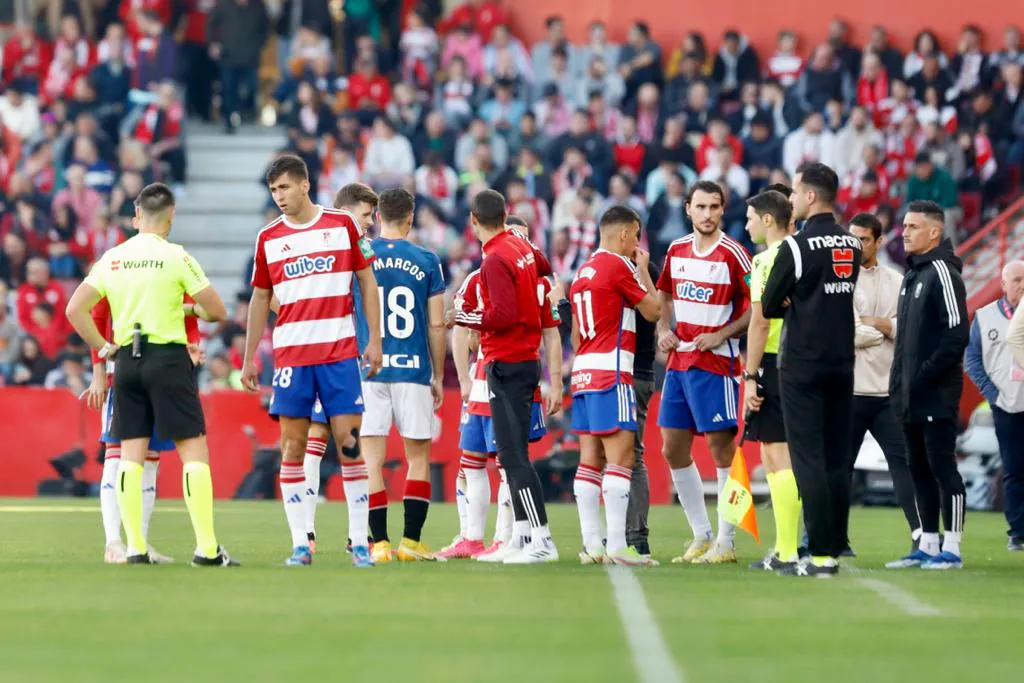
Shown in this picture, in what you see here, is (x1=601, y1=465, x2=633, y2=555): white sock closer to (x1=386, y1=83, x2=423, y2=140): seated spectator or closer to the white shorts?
the white shorts

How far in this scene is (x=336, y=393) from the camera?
10.8 metres

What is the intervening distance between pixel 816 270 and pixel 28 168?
724 inches

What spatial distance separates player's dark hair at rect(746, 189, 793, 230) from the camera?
36.6 ft

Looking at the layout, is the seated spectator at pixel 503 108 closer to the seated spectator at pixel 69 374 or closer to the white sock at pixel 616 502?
the seated spectator at pixel 69 374

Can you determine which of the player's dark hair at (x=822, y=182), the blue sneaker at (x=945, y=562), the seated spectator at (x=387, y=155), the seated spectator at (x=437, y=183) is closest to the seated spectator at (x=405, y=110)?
the seated spectator at (x=387, y=155)

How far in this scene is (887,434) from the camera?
42.4 ft

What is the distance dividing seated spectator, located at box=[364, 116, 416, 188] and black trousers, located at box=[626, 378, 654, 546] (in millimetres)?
13442

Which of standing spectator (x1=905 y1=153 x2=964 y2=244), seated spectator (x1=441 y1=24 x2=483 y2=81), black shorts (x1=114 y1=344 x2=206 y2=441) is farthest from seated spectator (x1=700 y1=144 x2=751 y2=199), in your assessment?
black shorts (x1=114 y1=344 x2=206 y2=441)

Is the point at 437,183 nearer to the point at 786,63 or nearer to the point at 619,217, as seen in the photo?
the point at 786,63

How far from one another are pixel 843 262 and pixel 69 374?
1396cm

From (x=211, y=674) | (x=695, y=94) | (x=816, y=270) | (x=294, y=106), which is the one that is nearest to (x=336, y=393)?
(x=816, y=270)

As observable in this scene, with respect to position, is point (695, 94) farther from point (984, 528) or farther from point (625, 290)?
point (625, 290)

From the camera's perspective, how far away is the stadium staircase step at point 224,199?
2678 cm

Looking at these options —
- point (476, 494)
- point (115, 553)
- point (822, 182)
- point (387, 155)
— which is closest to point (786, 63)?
point (387, 155)
